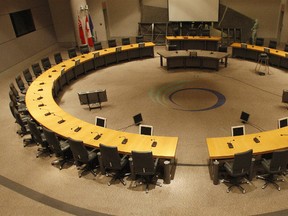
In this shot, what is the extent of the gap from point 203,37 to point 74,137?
11.4 meters

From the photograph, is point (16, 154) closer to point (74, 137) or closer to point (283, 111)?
point (74, 137)

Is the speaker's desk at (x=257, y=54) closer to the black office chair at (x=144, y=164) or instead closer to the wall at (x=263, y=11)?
the wall at (x=263, y=11)

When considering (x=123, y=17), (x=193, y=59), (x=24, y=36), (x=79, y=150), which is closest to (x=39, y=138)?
(x=79, y=150)

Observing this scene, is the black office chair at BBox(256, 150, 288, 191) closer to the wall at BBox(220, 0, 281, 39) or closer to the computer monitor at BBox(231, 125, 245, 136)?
the computer monitor at BBox(231, 125, 245, 136)

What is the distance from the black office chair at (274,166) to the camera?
6.03 m

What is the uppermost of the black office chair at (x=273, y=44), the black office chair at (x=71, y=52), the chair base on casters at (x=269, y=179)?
the black office chair at (x=71, y=52)

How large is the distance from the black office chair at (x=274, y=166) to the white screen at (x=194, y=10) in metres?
12.7

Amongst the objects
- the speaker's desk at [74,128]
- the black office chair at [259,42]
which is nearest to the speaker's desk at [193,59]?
the black office chair at [259,42]

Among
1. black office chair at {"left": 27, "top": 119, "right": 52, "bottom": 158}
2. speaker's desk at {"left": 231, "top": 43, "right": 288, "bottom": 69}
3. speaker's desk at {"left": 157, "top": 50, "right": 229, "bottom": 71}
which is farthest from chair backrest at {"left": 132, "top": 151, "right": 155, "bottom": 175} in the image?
speaker's desk at {"left": 231, "top": 43, "right": 288, "bottom": 69}

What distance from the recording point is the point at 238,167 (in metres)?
6.10

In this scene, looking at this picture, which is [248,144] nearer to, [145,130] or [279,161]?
[279,161]

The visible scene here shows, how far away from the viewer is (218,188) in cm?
639

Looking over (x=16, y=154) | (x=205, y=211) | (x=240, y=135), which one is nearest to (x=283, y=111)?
(x=240, y=135)

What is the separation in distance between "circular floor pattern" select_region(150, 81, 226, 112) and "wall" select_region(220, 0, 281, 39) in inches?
316
